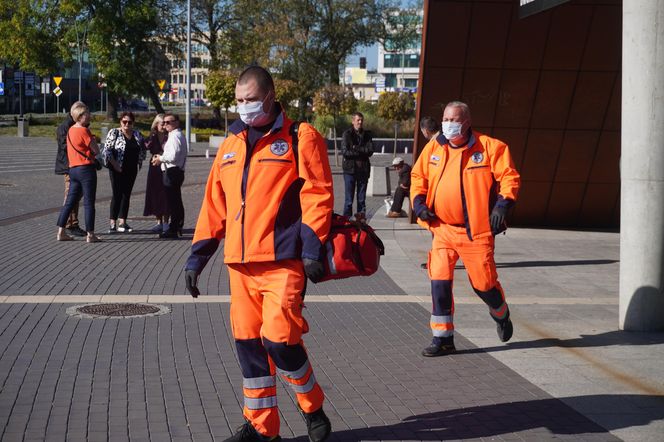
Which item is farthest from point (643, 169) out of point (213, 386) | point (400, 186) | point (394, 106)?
point (394, 106)

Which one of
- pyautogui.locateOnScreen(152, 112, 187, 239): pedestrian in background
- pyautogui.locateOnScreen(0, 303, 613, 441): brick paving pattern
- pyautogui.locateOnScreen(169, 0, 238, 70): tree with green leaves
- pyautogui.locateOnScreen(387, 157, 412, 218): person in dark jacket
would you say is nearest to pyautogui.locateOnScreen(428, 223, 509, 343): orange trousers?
pyautogui.locateOnScreen(0, 303, 613, 441): brick paving pattern

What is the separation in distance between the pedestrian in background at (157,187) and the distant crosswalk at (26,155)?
1317 cm

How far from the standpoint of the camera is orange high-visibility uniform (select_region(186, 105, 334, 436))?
16.3 feet

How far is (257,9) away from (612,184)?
45.8m

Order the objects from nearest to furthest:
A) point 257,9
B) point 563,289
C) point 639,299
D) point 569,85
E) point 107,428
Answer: point 107,428
point 639,299
point 563,289
point 569,85
point 257,9

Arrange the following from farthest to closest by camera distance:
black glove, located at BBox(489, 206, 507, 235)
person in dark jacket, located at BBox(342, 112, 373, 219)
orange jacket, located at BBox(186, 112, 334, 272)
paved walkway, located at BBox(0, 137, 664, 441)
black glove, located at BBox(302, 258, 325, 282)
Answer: person in dark jacket, located at BBox(342, 112, 373, 219) < black glove, located at BBox(489, 206, 507, 235) < paved walkway, located at BBox(0, 137, 664, 441) < orange jacket, located at BBox(186, 112, 334, 272) < black glove, located at BBox(302, 258, 325, 282)

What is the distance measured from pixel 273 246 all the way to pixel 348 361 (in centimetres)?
232

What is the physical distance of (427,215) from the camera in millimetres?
7371

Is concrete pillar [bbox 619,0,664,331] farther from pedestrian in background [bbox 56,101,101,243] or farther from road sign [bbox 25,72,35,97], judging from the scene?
road sign [bbox 25,72,35,97]

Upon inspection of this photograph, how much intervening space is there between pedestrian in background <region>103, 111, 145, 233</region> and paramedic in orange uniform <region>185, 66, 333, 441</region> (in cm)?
986

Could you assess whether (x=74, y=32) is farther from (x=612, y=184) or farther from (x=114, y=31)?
(x=612, y=184)

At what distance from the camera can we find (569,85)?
49.4ft

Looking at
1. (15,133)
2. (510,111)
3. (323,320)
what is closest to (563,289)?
(323,320)

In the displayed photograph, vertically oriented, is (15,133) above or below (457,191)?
below
